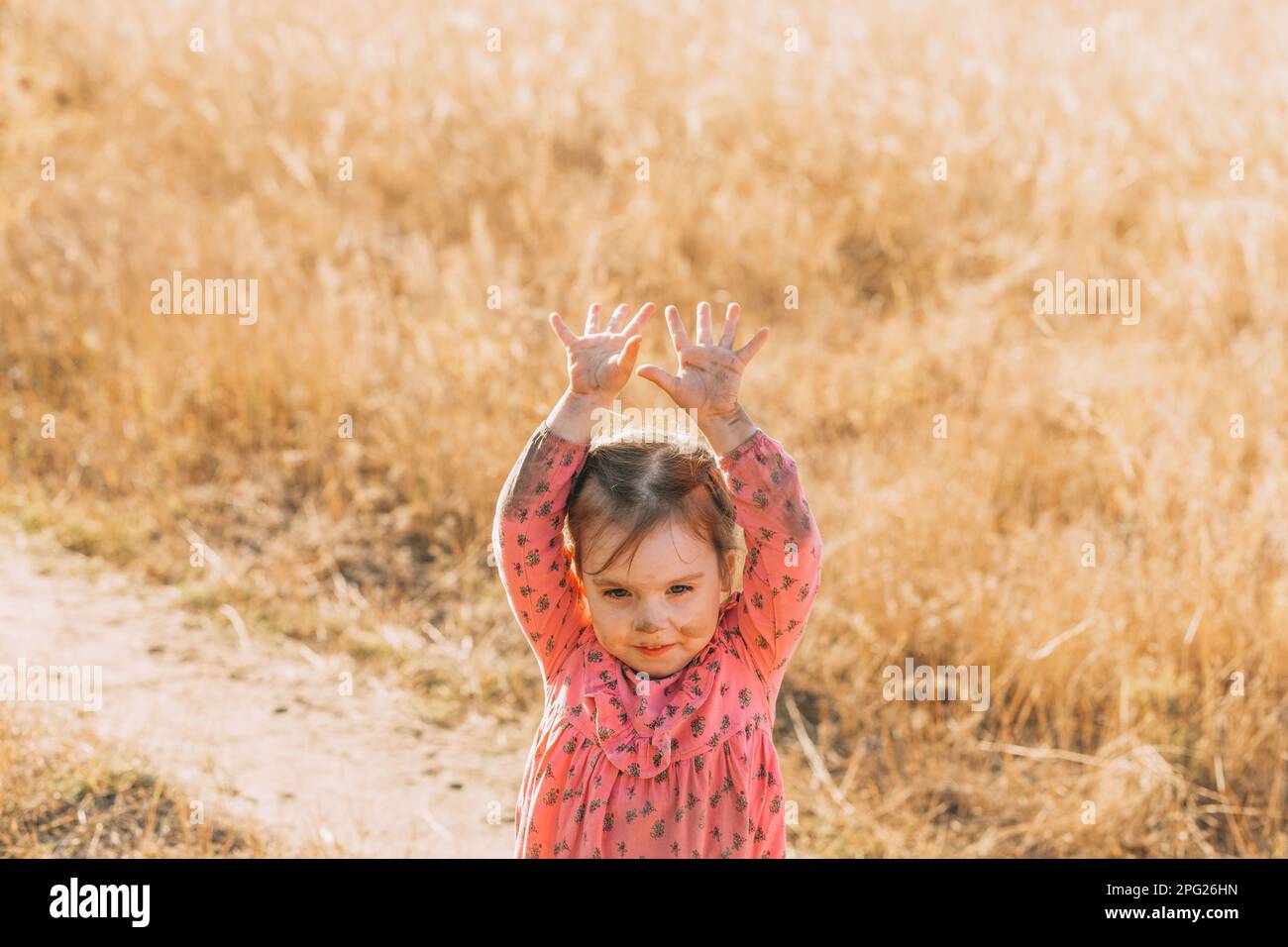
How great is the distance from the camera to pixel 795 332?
6359mm

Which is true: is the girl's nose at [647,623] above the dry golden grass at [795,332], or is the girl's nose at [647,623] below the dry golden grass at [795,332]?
below

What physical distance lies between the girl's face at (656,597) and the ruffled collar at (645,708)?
0.09 ft

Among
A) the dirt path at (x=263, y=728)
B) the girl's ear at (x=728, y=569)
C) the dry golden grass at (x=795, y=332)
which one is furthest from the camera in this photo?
the dry golden grass at (x=795, y=332)

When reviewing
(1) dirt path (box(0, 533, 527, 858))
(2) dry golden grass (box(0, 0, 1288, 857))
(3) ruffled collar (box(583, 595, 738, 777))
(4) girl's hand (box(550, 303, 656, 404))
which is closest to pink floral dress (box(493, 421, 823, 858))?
(3) ruffled collar (box(583, 595, 738, 777))

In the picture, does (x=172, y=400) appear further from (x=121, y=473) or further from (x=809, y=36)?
(x=809, y=36)

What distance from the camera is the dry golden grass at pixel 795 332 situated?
432cm

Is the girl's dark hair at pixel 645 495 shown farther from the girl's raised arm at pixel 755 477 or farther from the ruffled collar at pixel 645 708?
the ruffled collar at pixel 645 708

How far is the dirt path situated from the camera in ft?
12.8

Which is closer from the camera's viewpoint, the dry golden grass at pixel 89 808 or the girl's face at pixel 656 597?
the girl's face at pixel 656 597

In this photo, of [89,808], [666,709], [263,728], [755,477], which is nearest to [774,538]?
[755,477]

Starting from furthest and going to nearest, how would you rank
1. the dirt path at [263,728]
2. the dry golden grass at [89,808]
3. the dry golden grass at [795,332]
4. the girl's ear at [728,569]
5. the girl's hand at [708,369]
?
the dry golden grass at [795,332] < the dirt path at [263,728] < the dry golden grass at [89,808] < the girl's ear at [728,569] < the girl's hand at [708,369]

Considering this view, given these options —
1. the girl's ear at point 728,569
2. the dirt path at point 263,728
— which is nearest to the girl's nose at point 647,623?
Answer: the girl's ear at point 728,569

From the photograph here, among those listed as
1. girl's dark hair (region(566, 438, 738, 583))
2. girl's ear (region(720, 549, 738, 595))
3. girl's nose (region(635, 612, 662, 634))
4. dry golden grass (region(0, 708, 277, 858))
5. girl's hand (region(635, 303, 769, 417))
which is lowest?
dry golden grass (region(0, 708, 277, 858))

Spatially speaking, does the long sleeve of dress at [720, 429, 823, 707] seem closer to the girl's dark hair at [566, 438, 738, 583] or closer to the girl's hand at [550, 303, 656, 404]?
the girl's dark hair at [566, 438, 738, 583]
